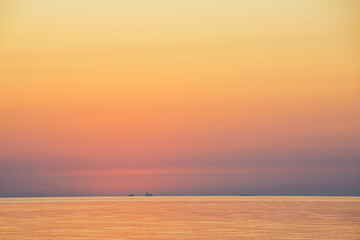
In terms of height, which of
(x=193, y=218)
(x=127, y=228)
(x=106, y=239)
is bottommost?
(x=106, y=239)

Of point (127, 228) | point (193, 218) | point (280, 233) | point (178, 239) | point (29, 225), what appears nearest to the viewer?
point (178, 239)

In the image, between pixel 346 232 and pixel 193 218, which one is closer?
pixel 346 232

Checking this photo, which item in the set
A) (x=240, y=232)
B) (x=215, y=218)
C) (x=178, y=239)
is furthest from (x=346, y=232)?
(x=215, y=218)

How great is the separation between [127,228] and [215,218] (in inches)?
211

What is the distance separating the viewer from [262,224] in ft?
68.4

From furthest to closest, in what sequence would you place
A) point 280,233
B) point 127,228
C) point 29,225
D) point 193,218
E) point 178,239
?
point 193,218 → point 29,225 → point 127,228 → point 280,233 → point 178,239

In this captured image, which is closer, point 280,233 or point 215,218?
point 280,233

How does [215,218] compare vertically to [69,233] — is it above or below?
above

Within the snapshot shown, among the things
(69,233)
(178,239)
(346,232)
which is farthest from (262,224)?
(69,233)

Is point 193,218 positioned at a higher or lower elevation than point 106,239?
higher

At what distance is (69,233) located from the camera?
18.2 metres

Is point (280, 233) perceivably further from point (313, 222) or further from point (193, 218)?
point (193, 218)

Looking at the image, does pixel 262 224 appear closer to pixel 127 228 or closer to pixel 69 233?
pixel 127 228

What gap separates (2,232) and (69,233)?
2.15m
